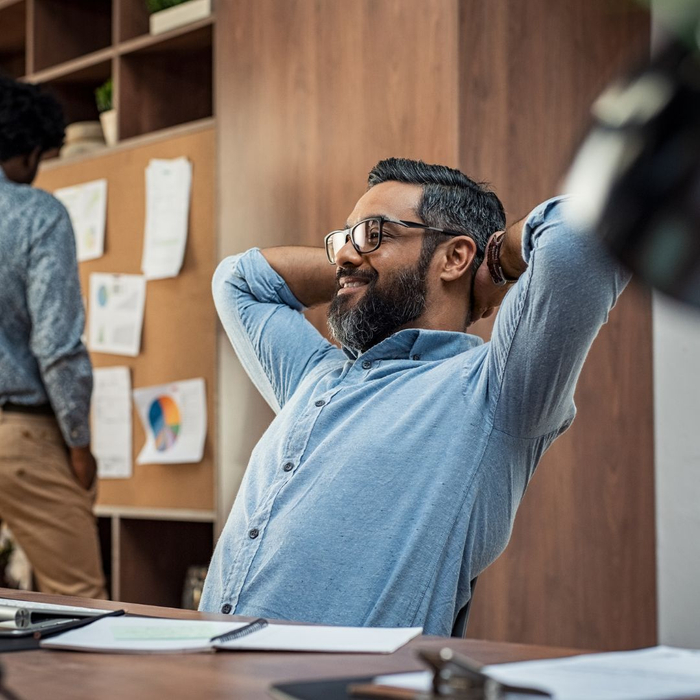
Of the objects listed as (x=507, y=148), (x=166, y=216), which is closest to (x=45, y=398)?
(x=166, y=216)

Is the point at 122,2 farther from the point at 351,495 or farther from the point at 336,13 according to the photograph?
the point at 351,495

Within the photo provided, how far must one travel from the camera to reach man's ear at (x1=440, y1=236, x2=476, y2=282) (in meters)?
1.78

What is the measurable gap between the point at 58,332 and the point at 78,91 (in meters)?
1.43

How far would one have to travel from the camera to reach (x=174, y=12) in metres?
3.08

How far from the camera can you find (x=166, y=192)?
3062 mm

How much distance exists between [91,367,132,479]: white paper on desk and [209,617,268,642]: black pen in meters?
2.18

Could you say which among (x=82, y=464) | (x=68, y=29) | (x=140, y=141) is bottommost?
(x=82, y=464)

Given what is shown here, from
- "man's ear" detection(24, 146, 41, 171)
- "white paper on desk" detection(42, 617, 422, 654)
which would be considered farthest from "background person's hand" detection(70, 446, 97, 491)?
"white paper on desk" detection(42, 617, 422, 654)

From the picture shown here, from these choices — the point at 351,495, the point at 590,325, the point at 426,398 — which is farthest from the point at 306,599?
the point at 590,325

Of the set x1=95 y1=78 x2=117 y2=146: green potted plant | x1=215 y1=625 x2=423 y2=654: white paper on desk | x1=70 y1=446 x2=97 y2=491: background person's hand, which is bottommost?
x1=215 y1=625 x2=423 y2=654: white paper on desk

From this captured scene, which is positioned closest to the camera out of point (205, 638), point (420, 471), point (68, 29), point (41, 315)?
point (205, 638)

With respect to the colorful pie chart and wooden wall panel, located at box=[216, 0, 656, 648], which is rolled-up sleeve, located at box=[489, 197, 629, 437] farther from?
the colorful pie chart

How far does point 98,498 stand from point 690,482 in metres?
1.67

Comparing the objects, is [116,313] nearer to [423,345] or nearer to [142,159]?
[142,159]
